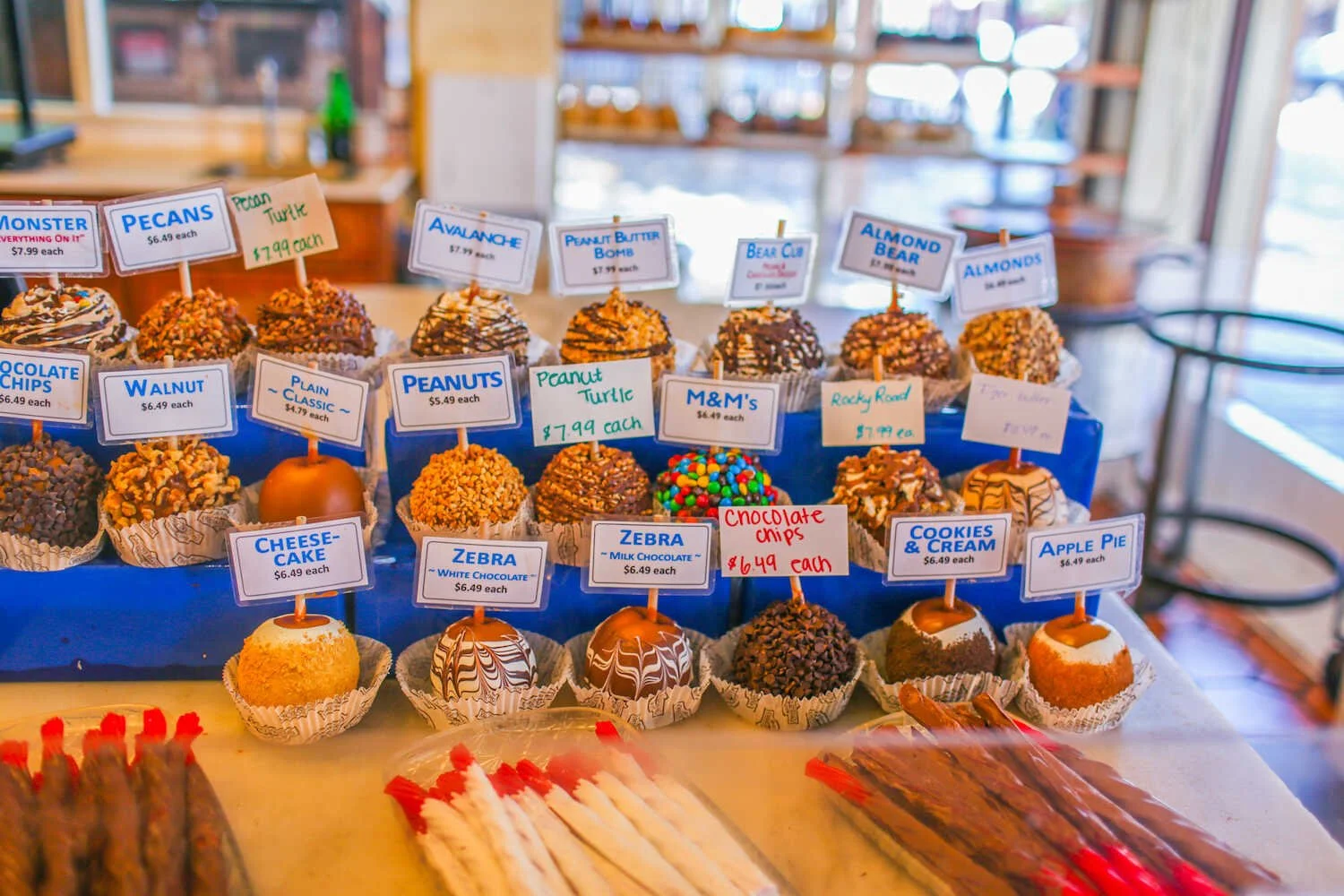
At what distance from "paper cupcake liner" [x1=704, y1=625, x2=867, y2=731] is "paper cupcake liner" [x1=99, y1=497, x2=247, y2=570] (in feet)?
1.96

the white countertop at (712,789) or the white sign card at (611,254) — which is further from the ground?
the white sign card at (611,254)

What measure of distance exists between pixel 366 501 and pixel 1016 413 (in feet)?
2.74

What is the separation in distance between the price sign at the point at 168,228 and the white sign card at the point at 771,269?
0.66 m

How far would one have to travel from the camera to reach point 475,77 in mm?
4000

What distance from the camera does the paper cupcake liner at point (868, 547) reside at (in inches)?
54.2

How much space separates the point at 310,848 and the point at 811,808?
1.66 ft

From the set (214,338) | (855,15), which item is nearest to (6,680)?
(214,338)

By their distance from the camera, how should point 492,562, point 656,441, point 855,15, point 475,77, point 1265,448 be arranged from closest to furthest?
point 492,562 < point 656,441 < point 1265,448 < point 475,77 < point 855,15

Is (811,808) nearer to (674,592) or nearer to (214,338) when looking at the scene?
(674,592)

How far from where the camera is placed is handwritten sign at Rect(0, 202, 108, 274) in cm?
135

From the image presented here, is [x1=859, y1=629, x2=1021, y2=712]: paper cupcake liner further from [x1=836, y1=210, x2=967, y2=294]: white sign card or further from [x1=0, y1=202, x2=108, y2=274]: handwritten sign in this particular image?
[x1=0, y1=202, x2=108, y2=274]: handwritten sign

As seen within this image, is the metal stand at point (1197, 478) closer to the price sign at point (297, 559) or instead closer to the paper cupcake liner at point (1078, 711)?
the paper cupcake liner at point (1078, 711)

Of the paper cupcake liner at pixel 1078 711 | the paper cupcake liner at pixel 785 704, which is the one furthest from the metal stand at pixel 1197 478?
the paper cupcake liner at pixel 785 704

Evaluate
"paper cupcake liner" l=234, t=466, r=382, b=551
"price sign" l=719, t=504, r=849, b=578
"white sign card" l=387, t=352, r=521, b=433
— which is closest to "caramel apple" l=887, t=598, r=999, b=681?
"price sign" l=719, t=504, r=849, b=578
